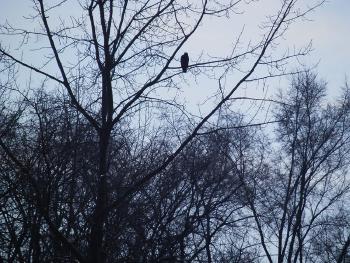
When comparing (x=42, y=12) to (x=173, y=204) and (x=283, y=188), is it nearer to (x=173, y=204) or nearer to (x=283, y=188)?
(x=173, y=204)

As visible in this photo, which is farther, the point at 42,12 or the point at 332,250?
the point at 332,250

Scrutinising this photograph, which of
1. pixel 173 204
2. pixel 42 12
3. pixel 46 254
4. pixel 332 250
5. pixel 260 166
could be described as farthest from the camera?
pixel 332 250

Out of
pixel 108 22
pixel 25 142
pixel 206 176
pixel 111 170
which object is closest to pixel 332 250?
pixel 206 176

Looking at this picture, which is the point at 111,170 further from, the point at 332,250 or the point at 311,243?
the point at 332,250

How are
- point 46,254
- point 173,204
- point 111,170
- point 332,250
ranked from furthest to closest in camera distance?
1. point 332,250
2. point 173,204
3. point 111,170
4. point 46,254

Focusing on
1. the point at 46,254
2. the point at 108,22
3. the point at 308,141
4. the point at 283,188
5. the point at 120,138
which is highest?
the point at 308,141

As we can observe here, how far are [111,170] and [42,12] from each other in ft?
9.87

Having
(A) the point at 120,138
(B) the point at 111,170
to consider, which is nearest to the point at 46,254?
(B) the point at 111,170

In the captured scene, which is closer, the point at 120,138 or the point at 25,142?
the point at 120,138

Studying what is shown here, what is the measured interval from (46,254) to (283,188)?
1041cm

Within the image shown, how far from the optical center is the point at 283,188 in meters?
14.9

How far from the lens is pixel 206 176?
10531 mm

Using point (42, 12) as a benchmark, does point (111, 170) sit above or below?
below

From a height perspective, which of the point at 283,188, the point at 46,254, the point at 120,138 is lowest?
the point at 46,254
